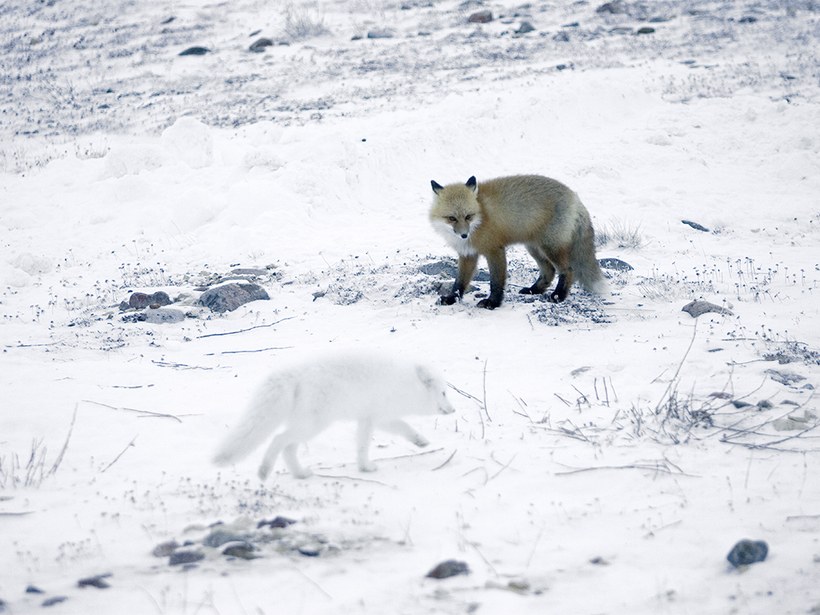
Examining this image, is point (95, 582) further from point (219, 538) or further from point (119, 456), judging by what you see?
point (119, 456)

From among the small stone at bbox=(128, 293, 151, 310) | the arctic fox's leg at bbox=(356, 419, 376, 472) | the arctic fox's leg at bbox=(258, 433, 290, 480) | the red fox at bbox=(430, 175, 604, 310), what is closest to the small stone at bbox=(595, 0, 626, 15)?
the red fox at bbox=(430, 175, 604, 310)

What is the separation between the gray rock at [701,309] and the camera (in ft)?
28.8

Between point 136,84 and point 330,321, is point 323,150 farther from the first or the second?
point 136,84

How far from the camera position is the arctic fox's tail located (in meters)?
4.90

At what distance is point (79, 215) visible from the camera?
15.2 meters

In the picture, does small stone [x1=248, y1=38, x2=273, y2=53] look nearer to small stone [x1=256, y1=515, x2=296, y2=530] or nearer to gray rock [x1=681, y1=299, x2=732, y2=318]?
gray rock [x1=681, y1=299, x2=732, y2=318]

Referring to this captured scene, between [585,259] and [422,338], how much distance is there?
2395mm

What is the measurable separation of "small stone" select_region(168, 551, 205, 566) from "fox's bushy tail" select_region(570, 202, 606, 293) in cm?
651

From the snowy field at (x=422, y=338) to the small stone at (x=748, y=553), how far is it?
0.16ft

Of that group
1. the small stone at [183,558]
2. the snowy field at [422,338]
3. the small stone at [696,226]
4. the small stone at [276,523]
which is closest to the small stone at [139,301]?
the snowy field at [422,338]

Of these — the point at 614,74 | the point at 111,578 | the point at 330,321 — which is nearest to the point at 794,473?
the point at 111,578

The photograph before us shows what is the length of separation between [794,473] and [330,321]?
5668mm

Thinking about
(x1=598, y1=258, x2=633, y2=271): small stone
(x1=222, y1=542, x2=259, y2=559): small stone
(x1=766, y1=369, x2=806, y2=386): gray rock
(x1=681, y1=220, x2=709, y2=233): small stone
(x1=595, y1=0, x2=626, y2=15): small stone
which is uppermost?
(x1=595, y1=0, x2=626, y2=15): small stone

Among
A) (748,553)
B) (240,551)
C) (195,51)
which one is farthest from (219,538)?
(195,51)
